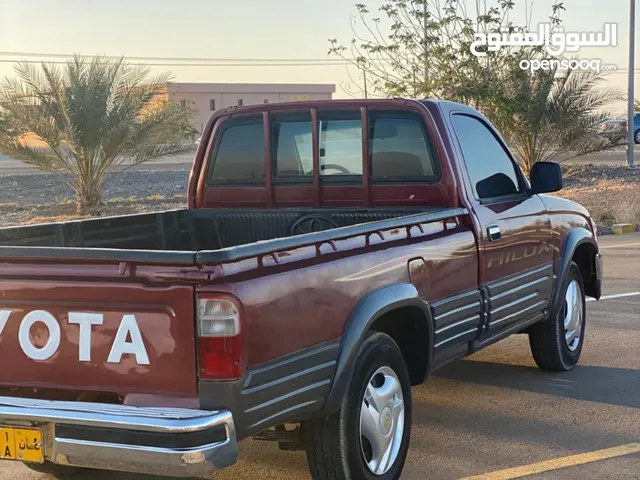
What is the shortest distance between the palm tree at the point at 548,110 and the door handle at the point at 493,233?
19.2m

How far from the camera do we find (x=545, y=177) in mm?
5984

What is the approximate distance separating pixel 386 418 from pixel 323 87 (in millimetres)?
88531

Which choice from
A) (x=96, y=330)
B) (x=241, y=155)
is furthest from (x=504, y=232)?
(x=96, y=330)

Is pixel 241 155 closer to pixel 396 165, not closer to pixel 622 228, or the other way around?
pixel 396 165

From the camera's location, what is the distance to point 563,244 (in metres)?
6.34

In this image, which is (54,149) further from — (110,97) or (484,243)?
(484,243)

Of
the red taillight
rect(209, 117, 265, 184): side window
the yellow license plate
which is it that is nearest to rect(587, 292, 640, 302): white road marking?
rect(209, 117, 265, 184): side window

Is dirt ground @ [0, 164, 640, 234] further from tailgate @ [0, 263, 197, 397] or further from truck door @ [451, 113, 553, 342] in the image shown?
tailgate @ [0, 263, 197, 397]

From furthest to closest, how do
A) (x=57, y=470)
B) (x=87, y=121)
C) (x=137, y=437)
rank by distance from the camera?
(x=87, y=121) < (x=57, y=470) < (x=137, y=437)

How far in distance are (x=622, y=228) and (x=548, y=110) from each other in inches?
357

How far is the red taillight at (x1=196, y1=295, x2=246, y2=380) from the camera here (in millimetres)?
3225

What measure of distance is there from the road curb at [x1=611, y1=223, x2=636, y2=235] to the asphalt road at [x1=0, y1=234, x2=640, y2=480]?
8666 mm

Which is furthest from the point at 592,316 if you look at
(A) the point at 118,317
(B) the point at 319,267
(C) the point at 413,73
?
(C) the point at 413,73

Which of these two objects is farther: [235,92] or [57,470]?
[235,92]
